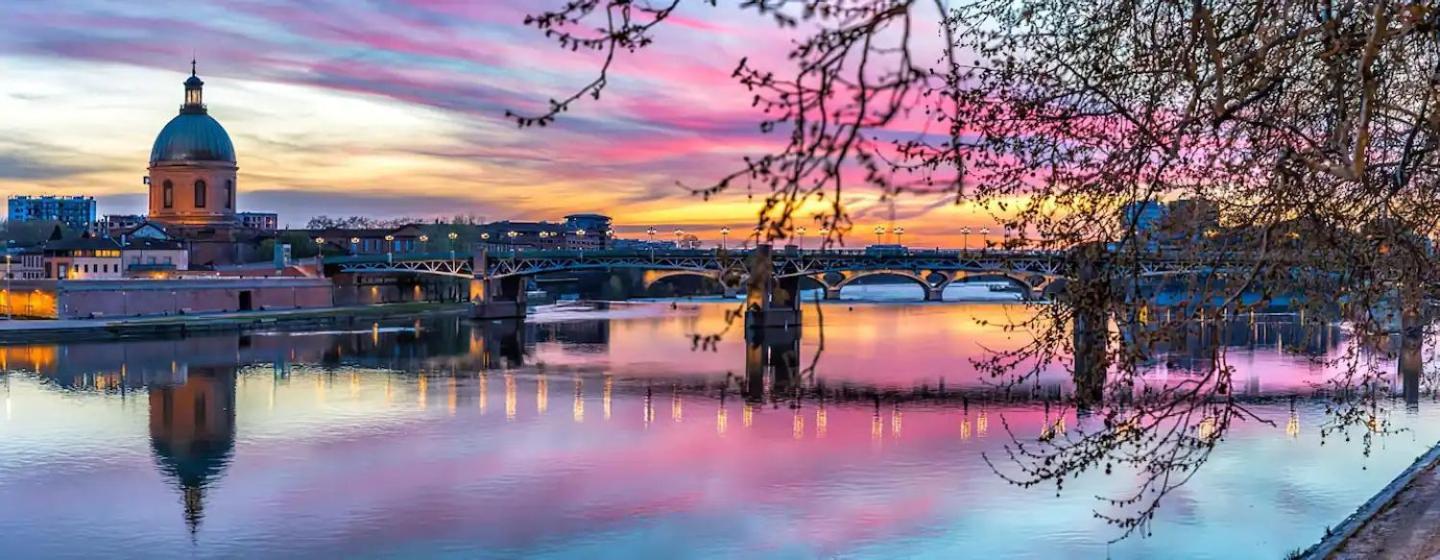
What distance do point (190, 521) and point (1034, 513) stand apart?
13.8 metres

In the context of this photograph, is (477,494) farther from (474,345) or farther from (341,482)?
(474,345)

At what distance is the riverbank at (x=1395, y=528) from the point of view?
17.0 m

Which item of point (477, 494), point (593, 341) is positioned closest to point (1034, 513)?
point (477, 494)

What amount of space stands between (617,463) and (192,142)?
97017 millimetres

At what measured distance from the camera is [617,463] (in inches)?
1155

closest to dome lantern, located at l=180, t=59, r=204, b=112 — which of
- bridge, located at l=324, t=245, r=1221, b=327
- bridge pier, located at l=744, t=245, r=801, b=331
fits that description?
bridge, located at l=324, t=245, r=1221, b=327

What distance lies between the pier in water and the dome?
66848mm

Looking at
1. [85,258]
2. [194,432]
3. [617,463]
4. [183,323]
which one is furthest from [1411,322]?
[85,258]

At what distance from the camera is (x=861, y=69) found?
4.57 m

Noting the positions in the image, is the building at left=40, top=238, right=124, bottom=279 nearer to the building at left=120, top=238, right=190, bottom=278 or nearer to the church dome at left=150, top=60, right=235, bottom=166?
the building at left=120, top=238, right=190, bottom=278

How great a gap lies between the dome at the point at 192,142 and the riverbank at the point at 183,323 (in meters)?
30.7

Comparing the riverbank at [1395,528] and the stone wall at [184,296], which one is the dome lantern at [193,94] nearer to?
the stone wall at [184,296]

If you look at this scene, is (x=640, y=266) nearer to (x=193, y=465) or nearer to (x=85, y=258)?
(x=85, y=258)

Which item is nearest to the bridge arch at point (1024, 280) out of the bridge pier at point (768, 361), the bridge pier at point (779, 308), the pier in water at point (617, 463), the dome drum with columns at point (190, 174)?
the pier in water at point (617, 463)
